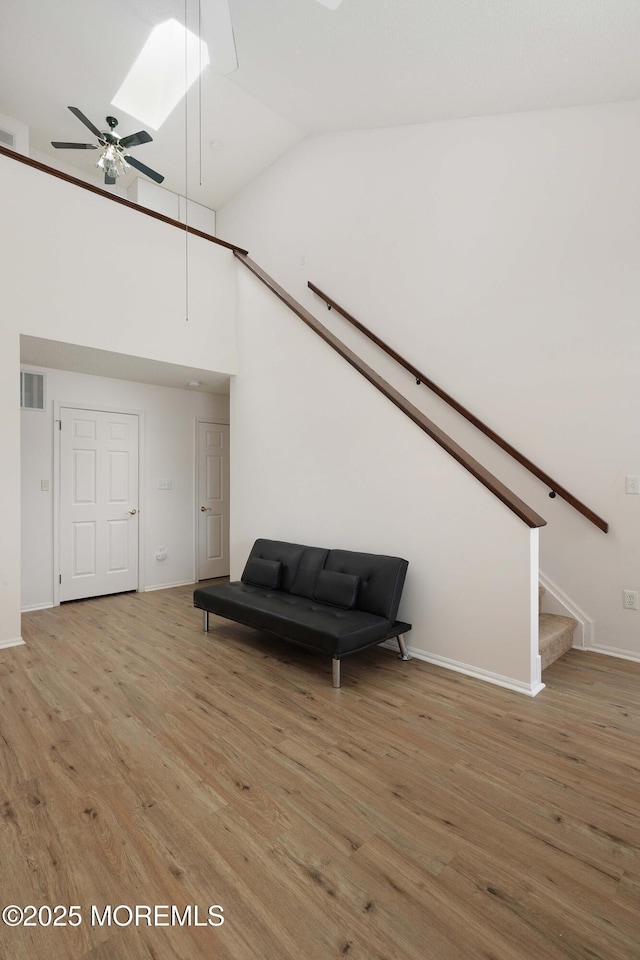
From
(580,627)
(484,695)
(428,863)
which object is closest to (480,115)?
(580,627)

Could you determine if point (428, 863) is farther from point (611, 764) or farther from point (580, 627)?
point (580, 627)

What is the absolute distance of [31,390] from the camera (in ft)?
15.6

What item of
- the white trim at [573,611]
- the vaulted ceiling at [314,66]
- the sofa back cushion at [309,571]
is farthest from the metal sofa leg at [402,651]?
the vaulted ceiling at [314,66]

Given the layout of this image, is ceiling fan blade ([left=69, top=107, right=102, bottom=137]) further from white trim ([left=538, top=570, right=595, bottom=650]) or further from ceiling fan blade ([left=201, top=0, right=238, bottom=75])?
white trim ([left=538, top=570, right=595, bottom=650])

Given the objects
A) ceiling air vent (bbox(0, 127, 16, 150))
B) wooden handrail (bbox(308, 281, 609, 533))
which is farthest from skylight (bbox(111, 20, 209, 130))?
wooden handrail (bbox(308, 281, 609, 533))

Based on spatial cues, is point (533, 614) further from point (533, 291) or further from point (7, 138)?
point (7, 138)

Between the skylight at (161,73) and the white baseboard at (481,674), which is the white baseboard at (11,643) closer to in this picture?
the white baseboard at (481,674)

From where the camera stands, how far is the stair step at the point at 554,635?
10.2 feet

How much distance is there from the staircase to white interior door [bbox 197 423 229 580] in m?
3.98

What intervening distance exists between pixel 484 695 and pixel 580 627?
1249 millimetres

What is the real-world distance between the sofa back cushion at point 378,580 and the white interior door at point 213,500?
3.04m

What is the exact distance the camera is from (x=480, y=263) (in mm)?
4059

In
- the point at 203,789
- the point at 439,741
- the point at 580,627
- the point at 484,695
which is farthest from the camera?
the point at 580,627

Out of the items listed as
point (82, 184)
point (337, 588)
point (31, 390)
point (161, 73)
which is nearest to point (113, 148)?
point (161, 73)
